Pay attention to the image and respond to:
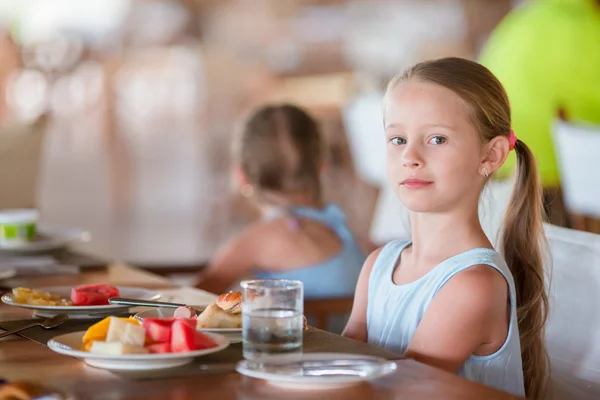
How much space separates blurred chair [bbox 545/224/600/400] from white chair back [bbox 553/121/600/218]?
33.8 inches

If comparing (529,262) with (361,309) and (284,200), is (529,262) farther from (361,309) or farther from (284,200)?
(284,200)

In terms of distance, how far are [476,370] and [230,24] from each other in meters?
8.19

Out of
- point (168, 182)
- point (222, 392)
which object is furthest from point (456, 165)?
point (168, 182)

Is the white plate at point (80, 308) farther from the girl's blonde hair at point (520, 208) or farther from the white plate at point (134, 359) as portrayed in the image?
the girl's blonde hair at point (520, 208)

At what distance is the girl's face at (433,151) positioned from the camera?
1342 mm

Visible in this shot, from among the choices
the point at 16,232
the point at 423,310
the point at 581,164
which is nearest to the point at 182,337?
the point at 423,310

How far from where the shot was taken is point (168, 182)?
30.2 feet

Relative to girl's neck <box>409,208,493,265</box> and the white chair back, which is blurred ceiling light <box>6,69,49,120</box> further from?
girl's neck <box>409,208,493,265</box>

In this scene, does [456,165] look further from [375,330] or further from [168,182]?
[168,182]

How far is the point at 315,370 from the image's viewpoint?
1.00 m

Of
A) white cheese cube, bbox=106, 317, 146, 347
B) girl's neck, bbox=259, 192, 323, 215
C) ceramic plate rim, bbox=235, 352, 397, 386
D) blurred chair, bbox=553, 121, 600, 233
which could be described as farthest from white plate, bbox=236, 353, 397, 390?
blurred chair, bbox=553, 121, 600, 233

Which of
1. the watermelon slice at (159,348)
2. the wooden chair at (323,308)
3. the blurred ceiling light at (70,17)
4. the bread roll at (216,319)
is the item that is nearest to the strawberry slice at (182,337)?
the watermelon slice at (159,348)

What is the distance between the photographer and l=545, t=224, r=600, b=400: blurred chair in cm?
145

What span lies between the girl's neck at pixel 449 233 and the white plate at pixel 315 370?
38 centimetres
